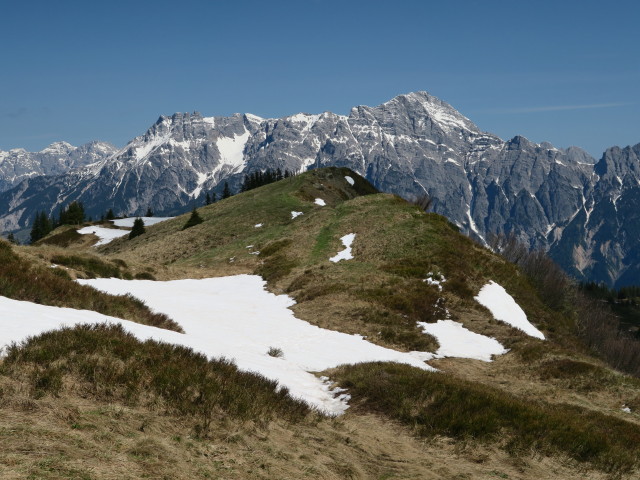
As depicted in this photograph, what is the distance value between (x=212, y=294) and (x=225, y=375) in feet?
76.9

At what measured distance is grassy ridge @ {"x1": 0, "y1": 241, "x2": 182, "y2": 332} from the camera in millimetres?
15539

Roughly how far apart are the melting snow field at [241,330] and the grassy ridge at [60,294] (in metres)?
1.17

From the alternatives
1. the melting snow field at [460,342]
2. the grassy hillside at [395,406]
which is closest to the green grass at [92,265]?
the grassy hillside at [395,406]

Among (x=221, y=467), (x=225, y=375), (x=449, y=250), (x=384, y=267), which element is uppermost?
(x=449, y=250)

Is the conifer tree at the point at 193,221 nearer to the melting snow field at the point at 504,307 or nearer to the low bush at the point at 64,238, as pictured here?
the low bush at the point at 64,238

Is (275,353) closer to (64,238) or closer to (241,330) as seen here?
(241,330)

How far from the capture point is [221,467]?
286 inches

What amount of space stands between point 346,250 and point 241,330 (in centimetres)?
2246

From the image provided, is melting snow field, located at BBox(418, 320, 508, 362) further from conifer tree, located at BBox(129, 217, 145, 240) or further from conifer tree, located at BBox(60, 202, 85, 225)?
conifer tree, located at BBox(60, 202, 85, 225)

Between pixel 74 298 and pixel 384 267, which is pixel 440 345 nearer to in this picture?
pixel 384 267

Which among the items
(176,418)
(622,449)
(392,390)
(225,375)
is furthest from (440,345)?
(176,418)

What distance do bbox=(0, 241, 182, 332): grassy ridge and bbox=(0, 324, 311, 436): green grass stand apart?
5477mm

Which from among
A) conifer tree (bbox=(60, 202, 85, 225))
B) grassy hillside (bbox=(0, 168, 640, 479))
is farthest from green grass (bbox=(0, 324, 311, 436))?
conifer tree (bbox=(60, 202, 85, 225))

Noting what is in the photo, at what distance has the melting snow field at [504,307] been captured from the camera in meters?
31.0
